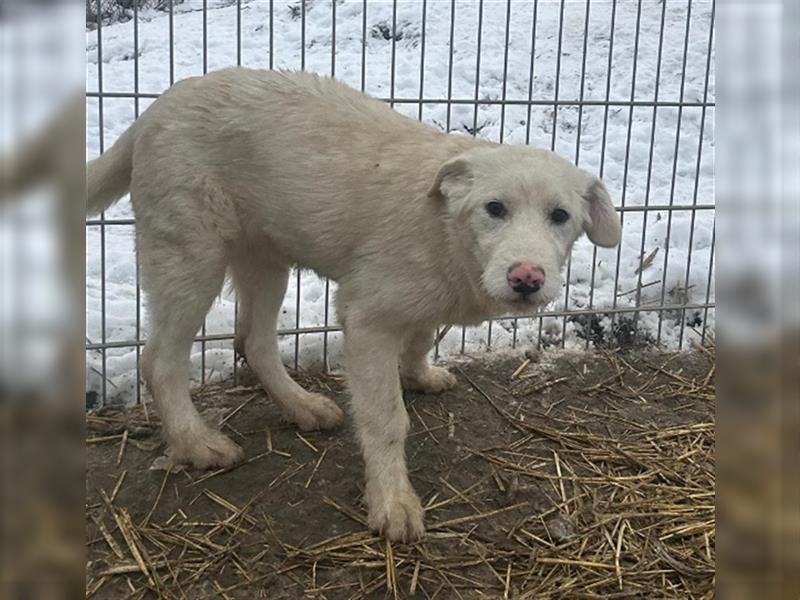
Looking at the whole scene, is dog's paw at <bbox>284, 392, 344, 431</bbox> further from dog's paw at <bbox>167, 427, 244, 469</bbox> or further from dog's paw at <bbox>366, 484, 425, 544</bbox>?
dog's paw at <bbox>366, 484, 425, 544</bbox>

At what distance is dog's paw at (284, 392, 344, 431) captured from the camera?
3.64 metres

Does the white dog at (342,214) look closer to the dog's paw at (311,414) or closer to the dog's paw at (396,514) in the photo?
the dog's paw at (396,514)

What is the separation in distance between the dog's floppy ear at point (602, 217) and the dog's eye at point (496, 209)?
1.33 ft

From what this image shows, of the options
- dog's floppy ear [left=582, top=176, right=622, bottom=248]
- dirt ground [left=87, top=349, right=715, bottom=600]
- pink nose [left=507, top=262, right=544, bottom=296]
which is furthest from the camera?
dog's floppy ear [left=582, top=176, right=622, bottom=248]

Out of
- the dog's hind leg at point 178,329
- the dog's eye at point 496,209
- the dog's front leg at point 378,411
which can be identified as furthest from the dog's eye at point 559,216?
the dog's hind leg at point 178,329

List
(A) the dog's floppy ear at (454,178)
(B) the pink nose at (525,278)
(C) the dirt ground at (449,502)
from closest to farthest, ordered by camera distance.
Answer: (B) the pink nose at (525,278)
(C) the dirt ground at (449,502)
(A) the dog's floppy ear at (454,178)

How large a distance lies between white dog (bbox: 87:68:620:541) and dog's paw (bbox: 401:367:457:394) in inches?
35.5

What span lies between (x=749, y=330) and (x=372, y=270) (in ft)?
7.96

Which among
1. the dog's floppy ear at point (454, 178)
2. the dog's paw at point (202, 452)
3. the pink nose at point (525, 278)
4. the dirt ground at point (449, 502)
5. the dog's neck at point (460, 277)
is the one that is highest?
the dog's floppy ear at point (454, 178)

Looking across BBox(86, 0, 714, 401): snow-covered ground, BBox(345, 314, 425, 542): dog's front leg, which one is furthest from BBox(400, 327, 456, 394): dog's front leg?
BBox(345, 314, 425, 542): dog's front leg

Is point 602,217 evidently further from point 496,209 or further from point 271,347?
point 271,347

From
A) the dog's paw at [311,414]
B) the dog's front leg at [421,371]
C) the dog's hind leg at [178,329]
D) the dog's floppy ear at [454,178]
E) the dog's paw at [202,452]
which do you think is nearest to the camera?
the dog's floppy ear at [454,178]

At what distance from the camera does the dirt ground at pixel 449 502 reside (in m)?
2.68

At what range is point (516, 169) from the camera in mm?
2754
